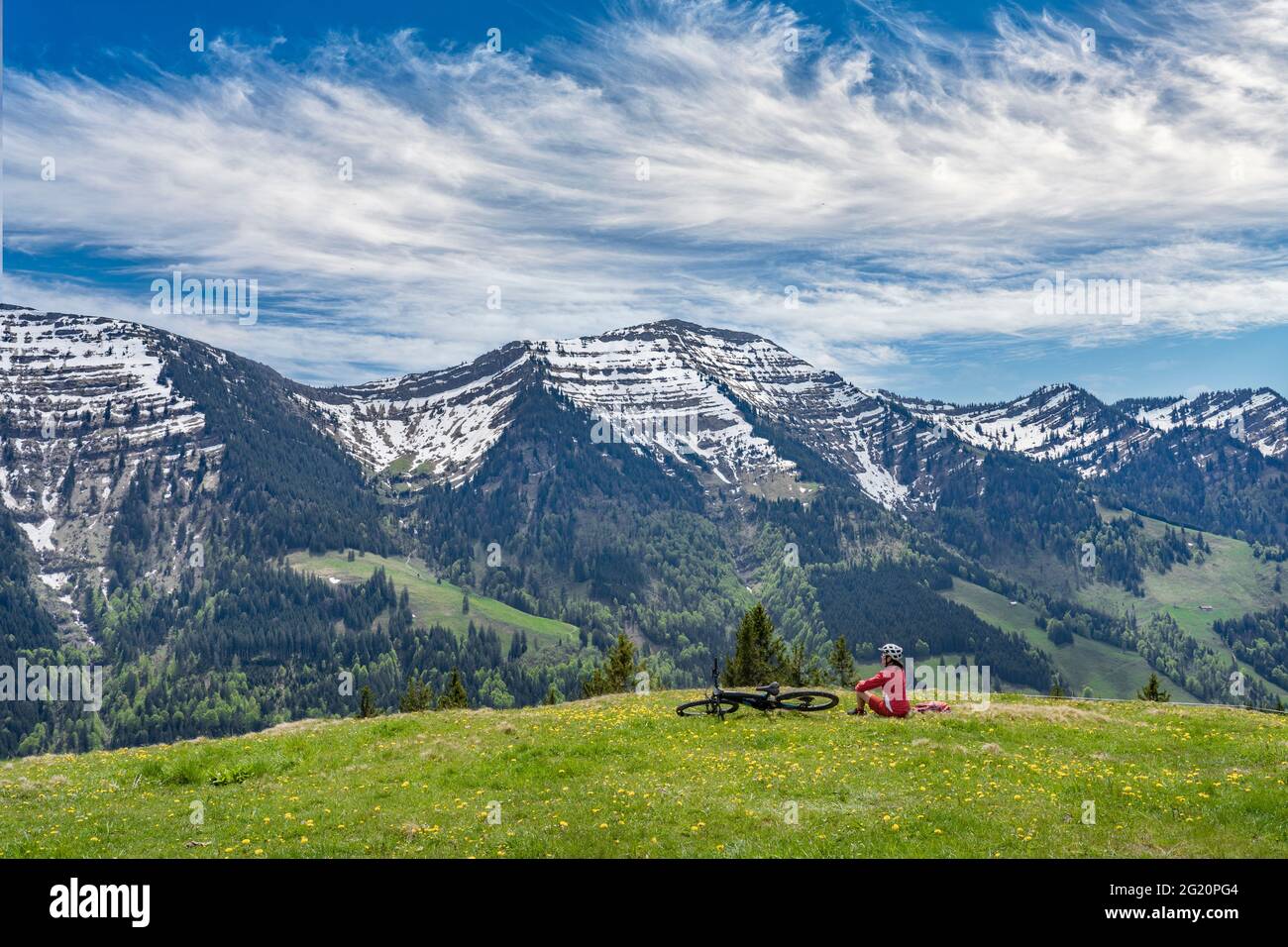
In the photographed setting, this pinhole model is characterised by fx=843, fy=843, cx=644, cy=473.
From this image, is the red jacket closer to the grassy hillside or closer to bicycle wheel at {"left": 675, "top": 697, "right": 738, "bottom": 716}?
the grassy hillside

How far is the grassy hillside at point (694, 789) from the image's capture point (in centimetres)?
2211

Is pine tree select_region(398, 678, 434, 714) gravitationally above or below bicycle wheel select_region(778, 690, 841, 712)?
below

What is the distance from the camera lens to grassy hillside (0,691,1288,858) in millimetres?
22109

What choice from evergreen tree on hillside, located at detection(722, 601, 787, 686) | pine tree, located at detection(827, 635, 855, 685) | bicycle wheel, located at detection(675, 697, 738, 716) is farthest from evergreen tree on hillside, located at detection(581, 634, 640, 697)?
bicycle wheel, located at detection(675, 697, 738, 716)

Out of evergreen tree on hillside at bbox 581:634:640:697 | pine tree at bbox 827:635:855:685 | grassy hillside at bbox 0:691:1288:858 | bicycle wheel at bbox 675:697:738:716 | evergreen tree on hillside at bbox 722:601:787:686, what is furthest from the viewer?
pine tree at bbox 827:635:855:685

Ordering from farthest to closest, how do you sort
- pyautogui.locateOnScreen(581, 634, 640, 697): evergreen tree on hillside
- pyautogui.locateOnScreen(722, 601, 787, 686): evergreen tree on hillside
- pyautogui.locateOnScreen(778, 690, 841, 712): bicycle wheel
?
pyautogui.locateOnScreen(581, 634, 640, 697): evergreen tree on hillside < pyautogui.locateOnScreen(722, 601, 787, 686): evergreen tree on hillside < pyautogui.locateOnScreen(778, 690, 841, 712): bicycle wheel

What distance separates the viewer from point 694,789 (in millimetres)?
27359

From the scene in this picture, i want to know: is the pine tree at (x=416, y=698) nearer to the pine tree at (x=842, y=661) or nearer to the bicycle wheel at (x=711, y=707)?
the pine tree at (x=842, y=661)

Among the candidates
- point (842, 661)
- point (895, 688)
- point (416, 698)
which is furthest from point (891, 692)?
point (416, 698)

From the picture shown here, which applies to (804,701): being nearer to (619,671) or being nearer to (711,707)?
(711,707)

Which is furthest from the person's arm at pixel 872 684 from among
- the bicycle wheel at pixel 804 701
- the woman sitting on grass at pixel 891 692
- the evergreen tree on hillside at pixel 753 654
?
the evergreen tree on hillside at pixel 753 654

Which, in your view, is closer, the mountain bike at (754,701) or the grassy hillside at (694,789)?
the grassy hillside at (694,789)
